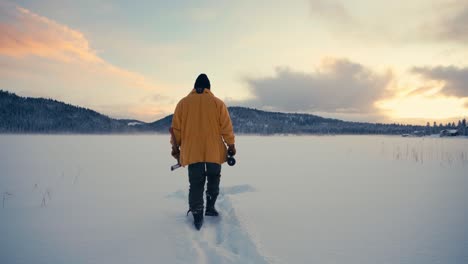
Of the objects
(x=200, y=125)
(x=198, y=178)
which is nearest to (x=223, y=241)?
(x=198, y=178)

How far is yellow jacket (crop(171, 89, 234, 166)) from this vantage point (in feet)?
12.4

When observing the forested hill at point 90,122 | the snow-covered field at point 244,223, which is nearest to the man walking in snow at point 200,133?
the snow-covered field at point 244,223

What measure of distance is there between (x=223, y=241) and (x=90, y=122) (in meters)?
129

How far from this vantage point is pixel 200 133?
12.5ft

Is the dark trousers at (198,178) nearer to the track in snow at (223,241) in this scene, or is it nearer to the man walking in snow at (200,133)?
the man walking in snow at (200,133)

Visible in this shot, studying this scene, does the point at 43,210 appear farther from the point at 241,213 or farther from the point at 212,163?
the point at 241,213

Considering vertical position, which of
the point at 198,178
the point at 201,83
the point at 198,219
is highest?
the point at 201,83

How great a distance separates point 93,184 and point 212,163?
4036 mm

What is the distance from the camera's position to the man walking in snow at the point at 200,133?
378cm

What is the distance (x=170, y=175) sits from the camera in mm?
8031

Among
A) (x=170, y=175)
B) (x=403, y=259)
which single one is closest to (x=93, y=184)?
(x=170, y=175)

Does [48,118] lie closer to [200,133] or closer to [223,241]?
[200,133]

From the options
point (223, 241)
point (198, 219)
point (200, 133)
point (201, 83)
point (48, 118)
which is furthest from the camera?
point (48, 118)

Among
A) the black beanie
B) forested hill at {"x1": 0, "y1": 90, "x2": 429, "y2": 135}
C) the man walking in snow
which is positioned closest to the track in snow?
the man walking in snow
